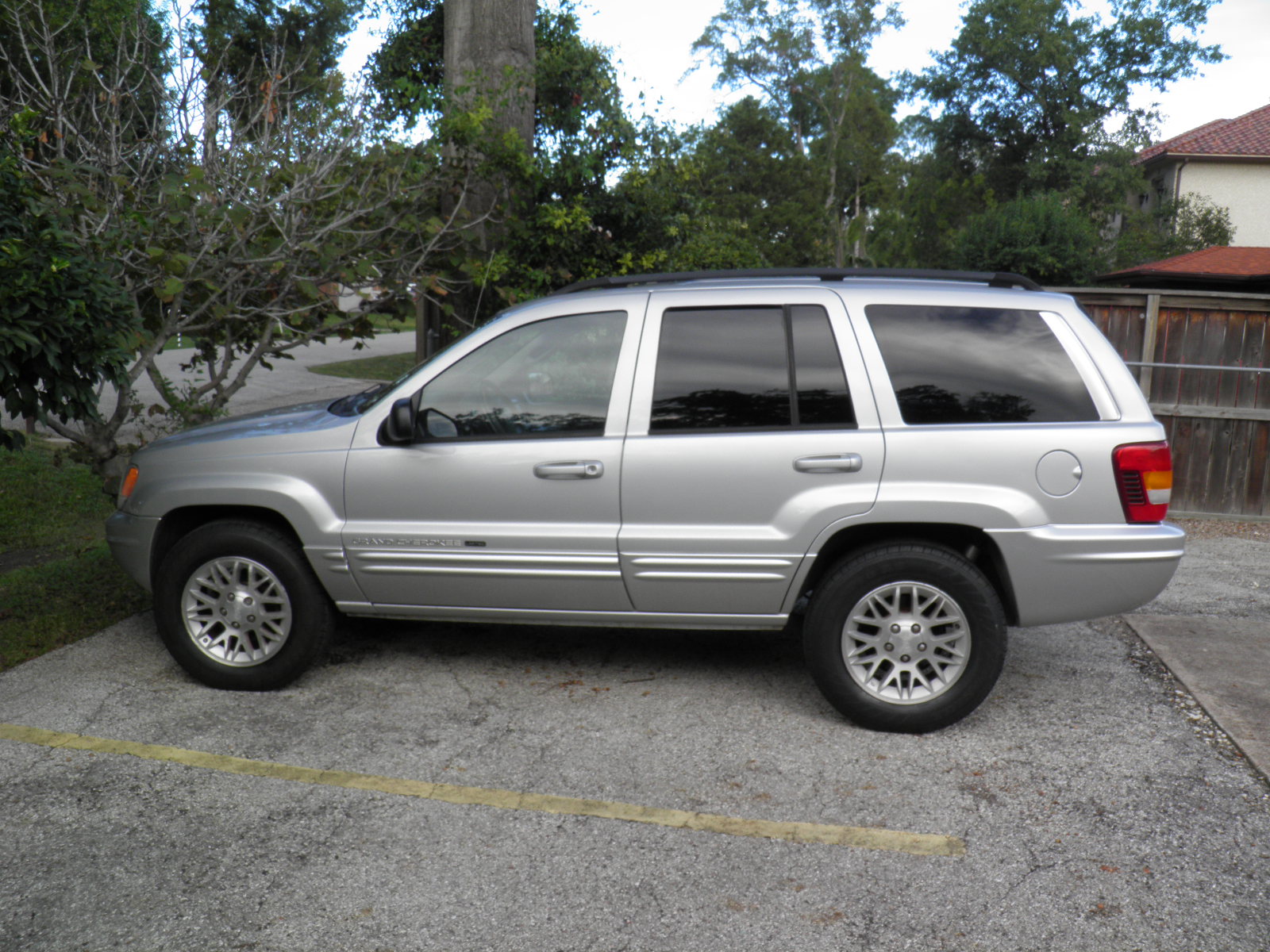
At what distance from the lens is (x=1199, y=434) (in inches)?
396

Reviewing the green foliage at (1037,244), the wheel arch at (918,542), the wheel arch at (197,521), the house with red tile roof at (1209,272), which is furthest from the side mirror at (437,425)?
the green foliage at (1037,244)

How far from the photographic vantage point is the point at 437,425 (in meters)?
4.89

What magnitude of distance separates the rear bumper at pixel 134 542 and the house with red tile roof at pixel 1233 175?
44570 mm

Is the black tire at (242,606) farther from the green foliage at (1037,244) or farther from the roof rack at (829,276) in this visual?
the green foliage at (1037,244)

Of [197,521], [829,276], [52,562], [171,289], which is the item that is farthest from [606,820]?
[52,562]

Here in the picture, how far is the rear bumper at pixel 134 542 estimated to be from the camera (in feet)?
17.1

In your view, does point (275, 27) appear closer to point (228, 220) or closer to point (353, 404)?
point (228, 220)

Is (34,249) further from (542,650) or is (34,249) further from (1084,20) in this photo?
(1084,20)

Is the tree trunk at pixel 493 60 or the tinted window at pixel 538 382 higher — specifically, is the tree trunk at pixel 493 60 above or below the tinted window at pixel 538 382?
above

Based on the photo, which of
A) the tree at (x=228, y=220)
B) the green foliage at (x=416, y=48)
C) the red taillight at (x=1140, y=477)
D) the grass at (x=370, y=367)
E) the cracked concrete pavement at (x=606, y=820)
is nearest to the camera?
the cracked concrete pavement at (x=606, y=820)

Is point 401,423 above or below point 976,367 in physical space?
below

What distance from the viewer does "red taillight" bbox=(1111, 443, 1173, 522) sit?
14.8 feet

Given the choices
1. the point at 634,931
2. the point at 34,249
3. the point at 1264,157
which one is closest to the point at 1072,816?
the point at 634,931

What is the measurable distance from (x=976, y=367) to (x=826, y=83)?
54.3 m
